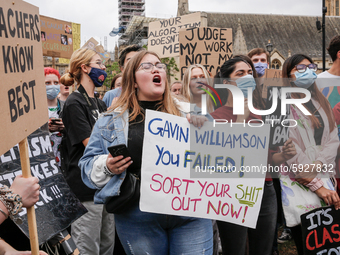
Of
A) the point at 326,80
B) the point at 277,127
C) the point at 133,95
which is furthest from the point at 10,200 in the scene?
the point at 326,80

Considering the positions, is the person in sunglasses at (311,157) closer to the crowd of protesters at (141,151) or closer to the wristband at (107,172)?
the crowd of protesters at (141,151)

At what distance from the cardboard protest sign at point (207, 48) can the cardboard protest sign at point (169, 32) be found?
32.7 inches

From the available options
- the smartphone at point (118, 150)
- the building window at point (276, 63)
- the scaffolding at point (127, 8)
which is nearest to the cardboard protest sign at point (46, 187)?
the smartphone at point (118, 150)

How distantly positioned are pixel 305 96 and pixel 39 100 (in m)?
2.16

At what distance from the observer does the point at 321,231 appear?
2.36 metres

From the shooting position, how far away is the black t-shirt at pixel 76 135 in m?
2.61

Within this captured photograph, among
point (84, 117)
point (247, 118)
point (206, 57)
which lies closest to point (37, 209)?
point (84, 117)

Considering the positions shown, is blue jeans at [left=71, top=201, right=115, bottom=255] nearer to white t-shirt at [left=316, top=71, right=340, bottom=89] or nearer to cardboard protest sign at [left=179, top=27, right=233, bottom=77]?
white t-shirt at [left=316, top=71, right=340, bottom=89]

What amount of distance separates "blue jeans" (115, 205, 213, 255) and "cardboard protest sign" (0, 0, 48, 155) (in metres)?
0.82

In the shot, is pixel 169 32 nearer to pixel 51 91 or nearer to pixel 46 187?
pixel 51 91

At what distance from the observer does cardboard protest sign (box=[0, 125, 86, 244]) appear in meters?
1.84

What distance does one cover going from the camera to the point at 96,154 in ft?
6.42

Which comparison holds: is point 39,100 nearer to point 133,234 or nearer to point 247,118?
point 133,234

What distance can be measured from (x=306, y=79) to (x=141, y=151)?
5.90 ft
